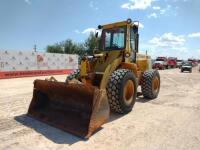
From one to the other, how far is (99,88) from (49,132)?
1.94 metres

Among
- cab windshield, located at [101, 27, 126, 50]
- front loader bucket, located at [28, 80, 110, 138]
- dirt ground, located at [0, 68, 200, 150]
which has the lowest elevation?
dirt ground, located at [0, 68, 200, 150]

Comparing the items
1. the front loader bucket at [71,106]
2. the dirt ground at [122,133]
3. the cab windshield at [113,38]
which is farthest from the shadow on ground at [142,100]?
the front loader bucket at [71,106]

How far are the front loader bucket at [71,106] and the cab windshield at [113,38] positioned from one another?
272cm

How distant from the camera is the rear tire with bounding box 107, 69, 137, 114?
21.3ft

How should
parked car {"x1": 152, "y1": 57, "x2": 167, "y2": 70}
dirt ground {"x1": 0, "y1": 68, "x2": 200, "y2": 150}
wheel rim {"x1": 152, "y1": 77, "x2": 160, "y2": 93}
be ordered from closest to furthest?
dirt ground {"x1": 0, "y1": 68, "x2": 200, "y2": 150}, wheel rim {"x1": 152, "y1": 77, "x2": 160, "y2": 93}, parked car {"x1": 152, "y1": 57, "x2": 167, "y2": 70}

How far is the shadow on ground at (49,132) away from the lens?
498 centimetres

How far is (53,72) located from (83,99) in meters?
18.4

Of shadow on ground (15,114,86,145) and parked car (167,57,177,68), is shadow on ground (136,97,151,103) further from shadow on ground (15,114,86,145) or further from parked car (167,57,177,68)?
parked car (167,57,177,68)

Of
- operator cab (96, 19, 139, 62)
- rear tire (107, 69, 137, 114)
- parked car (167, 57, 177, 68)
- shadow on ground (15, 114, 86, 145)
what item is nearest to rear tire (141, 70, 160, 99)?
operator cab (96, 19, 139, 62)

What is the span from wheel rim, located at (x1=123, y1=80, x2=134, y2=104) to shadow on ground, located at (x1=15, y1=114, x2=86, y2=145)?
2273 mm

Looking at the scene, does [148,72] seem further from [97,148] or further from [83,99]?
[97,148]

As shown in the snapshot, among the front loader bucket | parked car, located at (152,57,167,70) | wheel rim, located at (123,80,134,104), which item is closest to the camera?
the front loader bucket

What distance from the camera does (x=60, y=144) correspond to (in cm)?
478

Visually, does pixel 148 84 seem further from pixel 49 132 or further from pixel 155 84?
pixel 49 132
